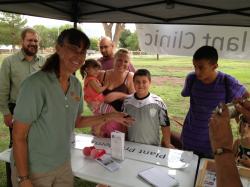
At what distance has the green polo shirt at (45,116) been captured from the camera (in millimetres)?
1351

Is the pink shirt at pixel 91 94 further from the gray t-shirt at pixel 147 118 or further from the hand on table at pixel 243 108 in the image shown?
the hand on table at pixel 243 108

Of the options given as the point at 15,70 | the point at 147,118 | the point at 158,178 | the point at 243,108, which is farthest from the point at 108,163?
the point at 15,70

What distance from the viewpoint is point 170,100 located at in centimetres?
850

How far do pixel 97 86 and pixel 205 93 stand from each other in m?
1.25

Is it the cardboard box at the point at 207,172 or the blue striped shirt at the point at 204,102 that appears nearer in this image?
the cardboard box at the point at 207,172

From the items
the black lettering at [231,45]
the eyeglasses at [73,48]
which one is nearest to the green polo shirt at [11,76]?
the eyeglasses at [73,48]

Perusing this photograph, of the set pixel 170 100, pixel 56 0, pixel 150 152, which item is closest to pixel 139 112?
pixel 150 152

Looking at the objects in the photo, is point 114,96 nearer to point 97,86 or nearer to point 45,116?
point 97,86

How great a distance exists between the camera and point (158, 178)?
5.75 feet

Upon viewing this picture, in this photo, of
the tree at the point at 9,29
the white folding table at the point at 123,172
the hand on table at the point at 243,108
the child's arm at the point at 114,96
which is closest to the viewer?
the hand on table at the point at 243,108

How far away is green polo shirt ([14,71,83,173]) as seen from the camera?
4.43 ft

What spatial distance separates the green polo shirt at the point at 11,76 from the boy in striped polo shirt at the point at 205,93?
1852 mm

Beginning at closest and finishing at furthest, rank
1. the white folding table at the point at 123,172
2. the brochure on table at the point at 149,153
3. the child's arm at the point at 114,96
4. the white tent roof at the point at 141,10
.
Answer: the white folding table at the point at 123,172 → the brochure on table at the point at 149,153 → the white tent roof at the point at 141,10 → the child's arm at the point at 114,96

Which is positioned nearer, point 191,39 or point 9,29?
point 191,39
